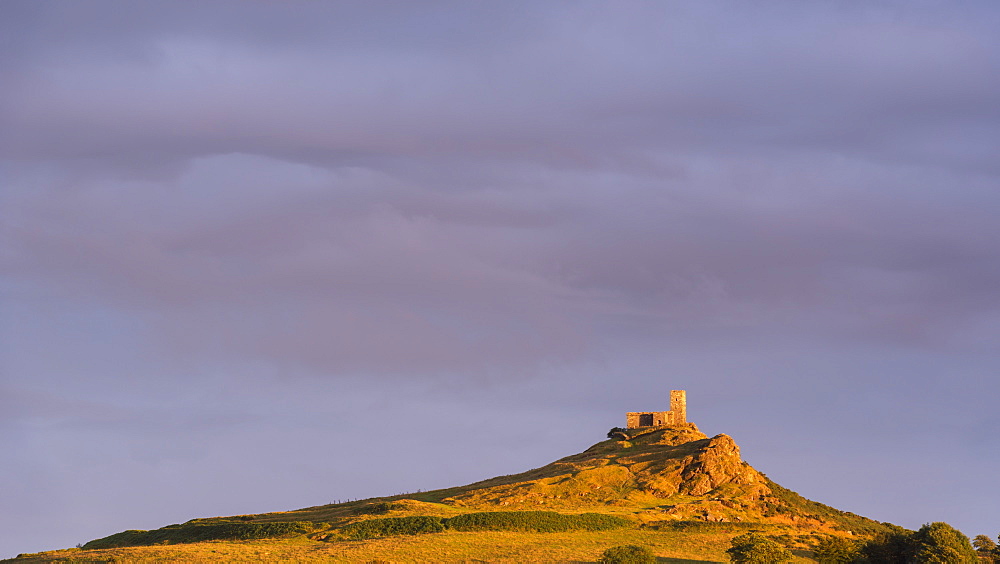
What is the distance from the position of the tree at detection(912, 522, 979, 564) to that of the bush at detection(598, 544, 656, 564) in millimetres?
19166

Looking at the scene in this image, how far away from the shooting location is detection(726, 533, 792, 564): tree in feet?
213

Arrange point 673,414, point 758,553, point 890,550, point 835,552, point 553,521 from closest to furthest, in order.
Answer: point 758,553 → point 890,550 → point 835,552 → point 553,521 → point 673,414

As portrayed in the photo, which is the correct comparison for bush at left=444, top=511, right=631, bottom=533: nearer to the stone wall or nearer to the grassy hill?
the grassy hill

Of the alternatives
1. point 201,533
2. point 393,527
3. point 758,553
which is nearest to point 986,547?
point 758,553

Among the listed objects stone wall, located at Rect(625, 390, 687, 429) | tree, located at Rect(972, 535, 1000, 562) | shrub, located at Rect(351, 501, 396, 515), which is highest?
stone wall, located at Rect(625, 390, 687, 429)

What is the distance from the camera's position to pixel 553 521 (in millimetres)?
77562

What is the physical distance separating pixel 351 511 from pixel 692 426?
42.1 m

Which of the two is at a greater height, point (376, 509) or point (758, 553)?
point (376, 509)

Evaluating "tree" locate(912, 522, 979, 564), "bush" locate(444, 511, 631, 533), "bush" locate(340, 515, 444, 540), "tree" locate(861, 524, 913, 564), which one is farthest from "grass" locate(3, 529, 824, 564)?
"tree" locate(912, 522, 979, 564)

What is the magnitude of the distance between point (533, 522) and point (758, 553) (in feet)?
64.7

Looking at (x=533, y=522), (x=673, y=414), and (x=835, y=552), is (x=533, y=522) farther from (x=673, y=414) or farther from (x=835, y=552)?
(x=673, y=414)

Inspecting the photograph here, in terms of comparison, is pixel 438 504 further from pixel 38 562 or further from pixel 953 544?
pixel 953 544

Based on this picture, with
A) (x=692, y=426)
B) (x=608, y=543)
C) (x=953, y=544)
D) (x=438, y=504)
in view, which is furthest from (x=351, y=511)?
(x=953, y=544)

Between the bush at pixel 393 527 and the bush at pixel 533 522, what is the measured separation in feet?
4.59
